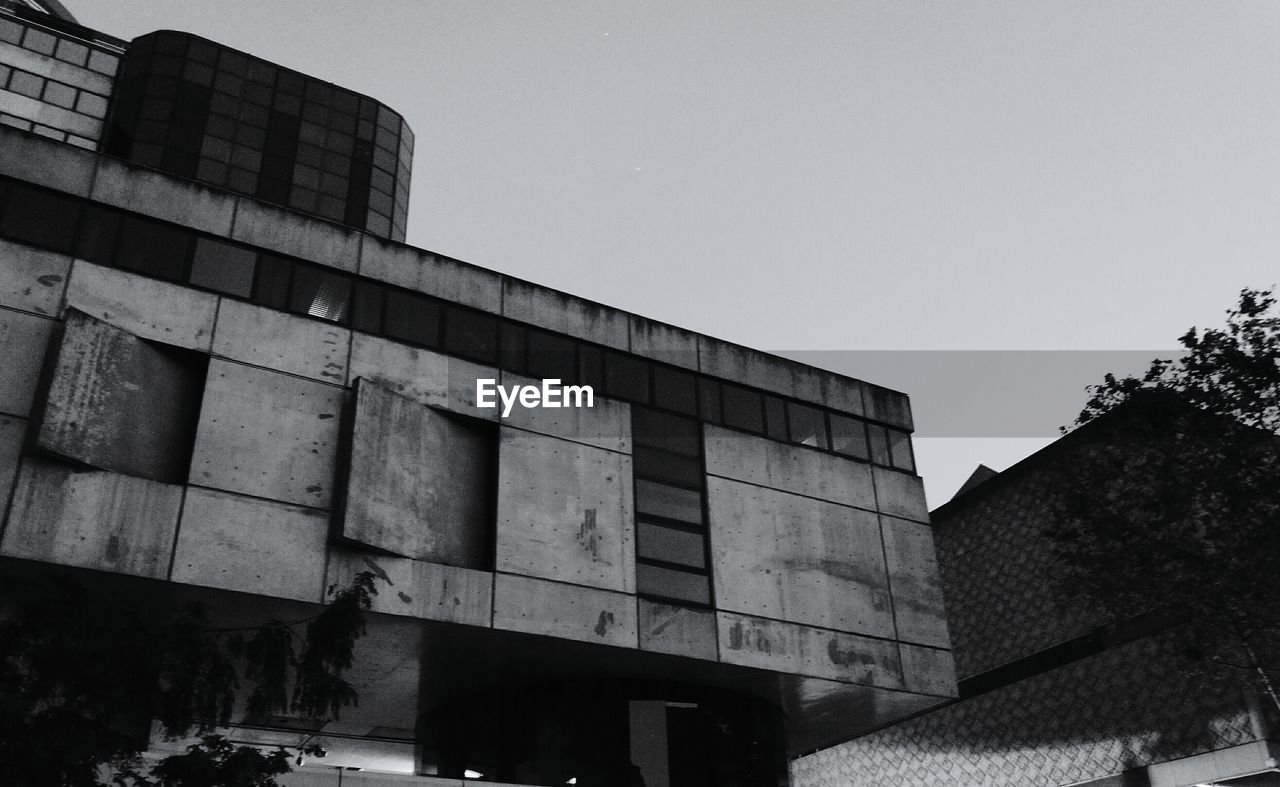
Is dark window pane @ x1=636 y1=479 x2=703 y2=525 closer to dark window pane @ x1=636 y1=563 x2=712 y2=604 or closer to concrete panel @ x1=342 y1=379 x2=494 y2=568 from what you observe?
dark window pane @ x1=636 y1=563 x2=712 y2=604

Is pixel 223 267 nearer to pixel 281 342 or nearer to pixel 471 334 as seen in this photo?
pixel 281 342

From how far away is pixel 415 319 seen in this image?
21.2 m

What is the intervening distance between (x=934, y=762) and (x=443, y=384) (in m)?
22.8

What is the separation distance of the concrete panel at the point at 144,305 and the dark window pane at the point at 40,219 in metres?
0.63

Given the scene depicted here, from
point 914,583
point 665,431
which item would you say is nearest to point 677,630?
point 665,431

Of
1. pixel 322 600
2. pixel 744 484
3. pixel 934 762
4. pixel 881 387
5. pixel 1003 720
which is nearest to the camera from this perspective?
pixel 322 600

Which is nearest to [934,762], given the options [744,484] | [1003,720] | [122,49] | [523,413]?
[1003,720]

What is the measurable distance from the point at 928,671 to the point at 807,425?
6.00 meters

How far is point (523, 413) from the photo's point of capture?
69.2 ft

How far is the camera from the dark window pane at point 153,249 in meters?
18.9

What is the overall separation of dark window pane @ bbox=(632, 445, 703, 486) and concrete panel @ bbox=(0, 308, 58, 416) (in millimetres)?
10752

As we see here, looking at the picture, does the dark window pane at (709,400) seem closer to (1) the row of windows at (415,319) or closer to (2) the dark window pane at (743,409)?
(1) the row of windows at (415,319)

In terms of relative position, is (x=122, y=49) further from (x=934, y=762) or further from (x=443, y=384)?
(x=934, y=762)

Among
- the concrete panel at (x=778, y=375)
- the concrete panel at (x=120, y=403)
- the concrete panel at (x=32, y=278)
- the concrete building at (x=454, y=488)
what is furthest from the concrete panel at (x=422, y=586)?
the concrete panel at (x=778, y=375)
